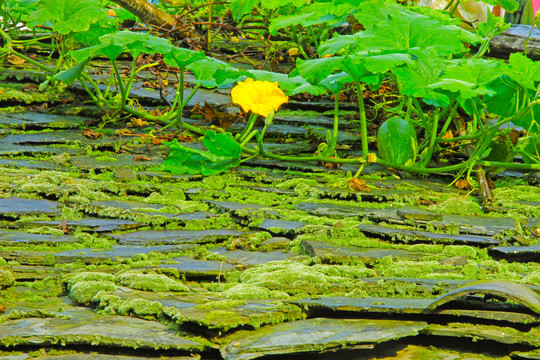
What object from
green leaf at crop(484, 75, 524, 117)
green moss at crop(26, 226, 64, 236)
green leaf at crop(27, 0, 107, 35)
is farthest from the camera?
green leaf at crop(27, 0, 107, 35)

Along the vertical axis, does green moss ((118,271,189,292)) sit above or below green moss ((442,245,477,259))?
above

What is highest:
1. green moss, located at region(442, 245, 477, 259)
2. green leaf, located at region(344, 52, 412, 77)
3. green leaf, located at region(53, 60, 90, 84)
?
green leaf, located at region(344, 52, 412, 77)

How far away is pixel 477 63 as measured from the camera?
10.2 ft

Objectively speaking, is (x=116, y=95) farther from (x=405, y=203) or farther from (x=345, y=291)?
(x=345, y=291)

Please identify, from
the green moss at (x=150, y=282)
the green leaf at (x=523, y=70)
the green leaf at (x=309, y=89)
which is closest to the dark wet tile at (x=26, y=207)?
the green moss at (x=150, y=282)

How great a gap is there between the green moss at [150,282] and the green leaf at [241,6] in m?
3.27

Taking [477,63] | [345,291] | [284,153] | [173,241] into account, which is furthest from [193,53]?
[345,291]

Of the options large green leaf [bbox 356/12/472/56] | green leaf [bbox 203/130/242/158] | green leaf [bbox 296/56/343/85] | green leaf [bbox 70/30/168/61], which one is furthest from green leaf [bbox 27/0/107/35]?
large green leaf [bbox 356/12/472/56]

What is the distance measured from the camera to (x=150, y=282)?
1739mm

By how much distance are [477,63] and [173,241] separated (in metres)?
2.06

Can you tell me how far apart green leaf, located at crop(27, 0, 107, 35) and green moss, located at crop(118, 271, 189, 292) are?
273cm

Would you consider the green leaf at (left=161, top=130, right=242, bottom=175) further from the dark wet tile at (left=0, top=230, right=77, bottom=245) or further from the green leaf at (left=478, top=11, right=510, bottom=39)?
the green leaf at (left=478, top=11, right=510, bottom=39)

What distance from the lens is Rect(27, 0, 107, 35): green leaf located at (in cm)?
392

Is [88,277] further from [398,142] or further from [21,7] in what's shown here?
[21,7]
